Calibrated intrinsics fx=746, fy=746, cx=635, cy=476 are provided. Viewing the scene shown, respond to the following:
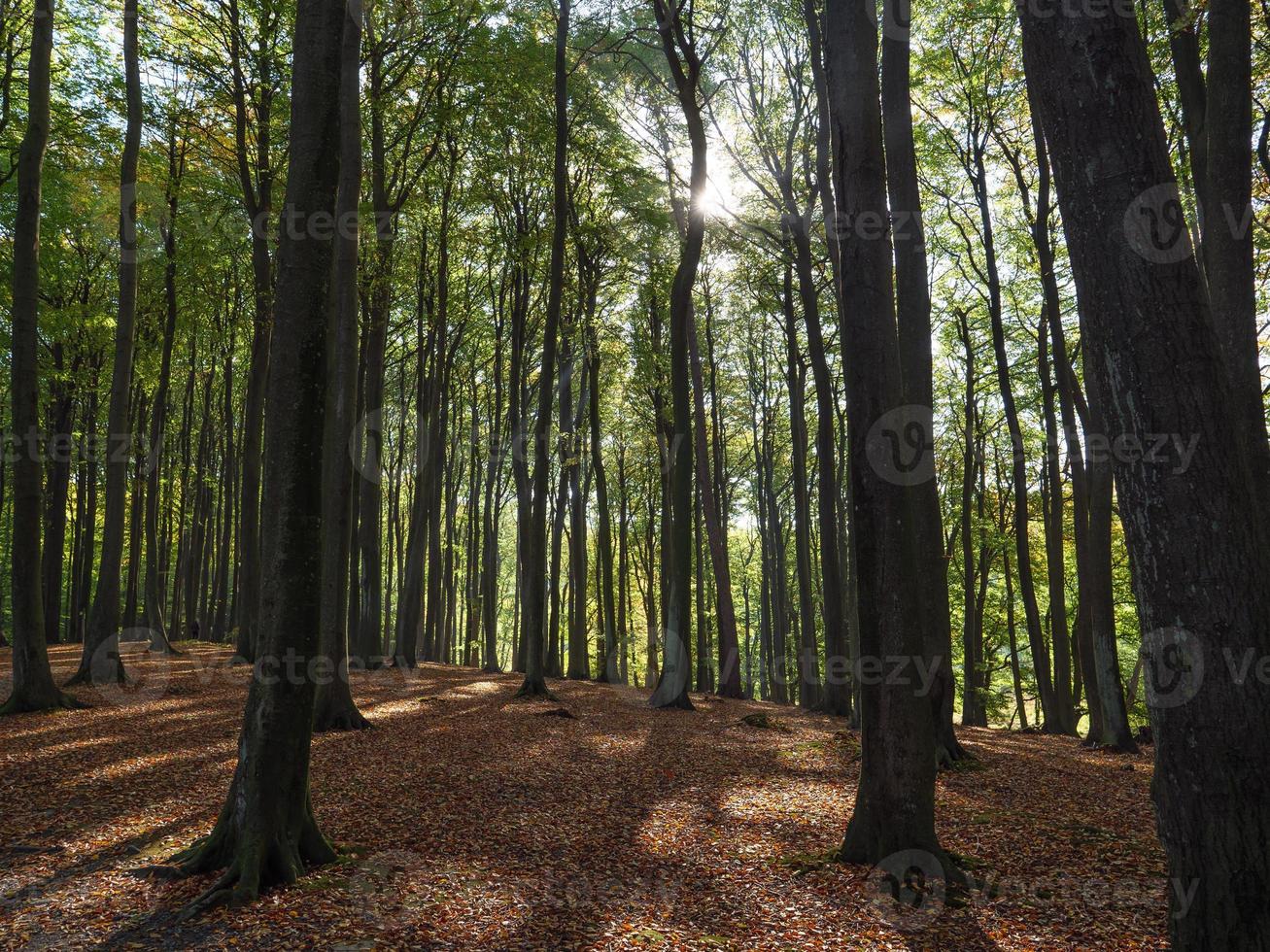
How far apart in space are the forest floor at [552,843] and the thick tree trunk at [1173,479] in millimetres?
1759

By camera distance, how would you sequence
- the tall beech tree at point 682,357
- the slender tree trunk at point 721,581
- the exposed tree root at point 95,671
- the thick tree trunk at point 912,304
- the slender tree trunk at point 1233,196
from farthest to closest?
the slender tree trunk at point 721,581 < the tall beech tree at point 682,357 < the exposed tree root at point 95,671 < the thick tree trunk at point 912,304 < the slender tree trunk at point 1233,196

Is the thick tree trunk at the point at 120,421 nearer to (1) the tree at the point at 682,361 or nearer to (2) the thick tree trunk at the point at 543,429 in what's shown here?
(2) the thick tree trunk at the point at 543,429

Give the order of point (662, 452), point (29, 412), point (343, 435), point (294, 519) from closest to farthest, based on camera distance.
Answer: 1. point (294, 519)
2. point (29, 412)
3. point (343, 435)
4. point (662, 452)

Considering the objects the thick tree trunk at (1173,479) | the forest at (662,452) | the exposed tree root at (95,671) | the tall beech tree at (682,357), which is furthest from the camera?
the tall beech tree at (682,357)

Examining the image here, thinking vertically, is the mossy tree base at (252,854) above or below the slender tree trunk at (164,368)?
below

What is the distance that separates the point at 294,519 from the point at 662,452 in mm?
17159

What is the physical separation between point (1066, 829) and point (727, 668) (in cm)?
1136

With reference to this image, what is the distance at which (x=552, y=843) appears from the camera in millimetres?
5777

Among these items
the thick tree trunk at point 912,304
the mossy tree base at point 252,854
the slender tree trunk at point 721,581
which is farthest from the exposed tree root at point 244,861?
the slender tree trunk at point 721,581

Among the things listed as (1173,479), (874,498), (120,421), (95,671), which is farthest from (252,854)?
(95,671)

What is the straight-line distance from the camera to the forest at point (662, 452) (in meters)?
3.14

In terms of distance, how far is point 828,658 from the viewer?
14.8 m

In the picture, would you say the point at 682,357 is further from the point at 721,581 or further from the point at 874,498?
the point at 874,498

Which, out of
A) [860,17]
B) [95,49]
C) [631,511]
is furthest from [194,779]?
[631,511]
